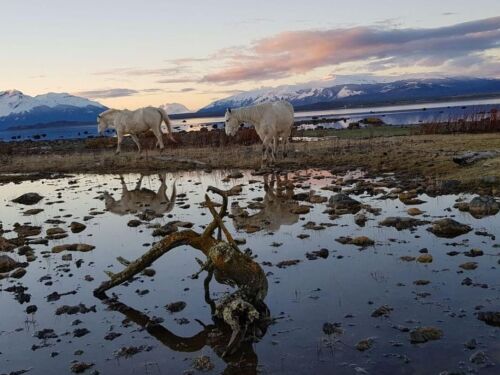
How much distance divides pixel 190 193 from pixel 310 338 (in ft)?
43.5

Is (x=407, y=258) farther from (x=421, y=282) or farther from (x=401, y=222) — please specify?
(x=401, y=222)

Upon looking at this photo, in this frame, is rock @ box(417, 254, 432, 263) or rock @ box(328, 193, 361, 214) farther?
rock @ box(328, 193, 361, 214)

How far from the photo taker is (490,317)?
739cm

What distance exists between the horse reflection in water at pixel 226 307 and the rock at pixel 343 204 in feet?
21.8

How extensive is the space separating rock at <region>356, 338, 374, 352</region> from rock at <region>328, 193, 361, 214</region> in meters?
7.83

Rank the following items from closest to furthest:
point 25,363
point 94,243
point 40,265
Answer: point 25,363 → point 40,265 → point 94,243

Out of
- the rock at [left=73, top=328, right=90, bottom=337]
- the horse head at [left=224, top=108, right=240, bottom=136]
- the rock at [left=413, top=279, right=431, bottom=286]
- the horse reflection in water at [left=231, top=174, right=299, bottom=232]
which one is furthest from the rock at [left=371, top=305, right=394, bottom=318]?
the horse head at [left=224, top=108, right=240, bottom=136]

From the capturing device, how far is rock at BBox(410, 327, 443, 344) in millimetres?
6969

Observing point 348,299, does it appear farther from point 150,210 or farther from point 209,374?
point 150,210

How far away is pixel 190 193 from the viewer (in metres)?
20.0

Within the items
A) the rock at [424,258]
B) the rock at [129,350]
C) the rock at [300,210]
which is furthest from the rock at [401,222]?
the rock at [129,350]

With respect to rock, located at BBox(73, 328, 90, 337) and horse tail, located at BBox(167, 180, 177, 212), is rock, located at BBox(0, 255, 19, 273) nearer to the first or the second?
rock, located at BBox(73, 328, 90, 337)

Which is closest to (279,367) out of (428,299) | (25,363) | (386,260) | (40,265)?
(428,299)

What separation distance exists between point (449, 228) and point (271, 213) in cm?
558
